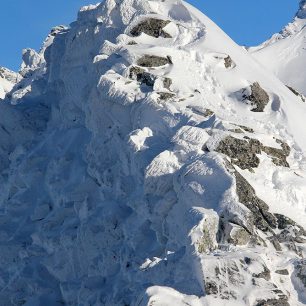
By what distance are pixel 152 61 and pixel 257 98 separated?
21.5 ft

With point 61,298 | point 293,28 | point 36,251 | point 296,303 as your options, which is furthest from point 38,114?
point 293,28

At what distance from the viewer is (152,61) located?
50.0 meters

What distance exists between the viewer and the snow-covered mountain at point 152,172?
31.3 m

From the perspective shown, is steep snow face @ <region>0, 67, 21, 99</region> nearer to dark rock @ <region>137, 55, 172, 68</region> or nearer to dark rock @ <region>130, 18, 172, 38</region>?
dark rock @ <region>130, 18, 172, 38</region>

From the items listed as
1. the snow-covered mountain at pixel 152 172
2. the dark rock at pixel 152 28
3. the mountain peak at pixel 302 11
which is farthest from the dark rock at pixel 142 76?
the mountain peak at pixel 302 11

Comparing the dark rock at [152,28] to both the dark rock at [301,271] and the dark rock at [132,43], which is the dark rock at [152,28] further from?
the dark rock at [301,271]

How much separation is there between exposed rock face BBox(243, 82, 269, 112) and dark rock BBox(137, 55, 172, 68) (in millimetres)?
5163

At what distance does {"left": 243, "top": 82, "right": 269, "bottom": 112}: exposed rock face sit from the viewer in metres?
48.2

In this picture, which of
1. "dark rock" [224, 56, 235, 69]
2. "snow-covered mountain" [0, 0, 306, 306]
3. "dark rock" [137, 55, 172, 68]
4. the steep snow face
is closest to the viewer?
"snow-covered mountain" [0, 0, 306, 306]

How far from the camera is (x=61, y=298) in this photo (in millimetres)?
45031

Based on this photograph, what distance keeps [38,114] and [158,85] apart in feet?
56.6

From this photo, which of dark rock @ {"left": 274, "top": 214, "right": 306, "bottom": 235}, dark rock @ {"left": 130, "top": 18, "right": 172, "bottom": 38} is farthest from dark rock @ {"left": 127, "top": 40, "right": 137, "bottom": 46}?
dark rock @ {"left": 274, "top": 214, "right": 306, "bottom": 235}

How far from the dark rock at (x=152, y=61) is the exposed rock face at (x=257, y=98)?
203 inches

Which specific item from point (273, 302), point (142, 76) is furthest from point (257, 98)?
point (273, 302)
